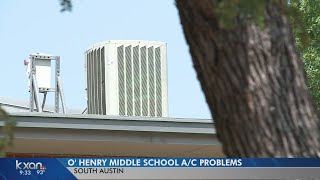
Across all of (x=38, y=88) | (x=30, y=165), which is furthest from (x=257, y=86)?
(x=38, y=88)

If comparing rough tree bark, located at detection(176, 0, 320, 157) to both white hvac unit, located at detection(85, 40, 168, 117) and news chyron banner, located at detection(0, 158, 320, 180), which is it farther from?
white hvac unit, located at detection(85, 40, 168, 117)

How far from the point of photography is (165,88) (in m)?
23.5

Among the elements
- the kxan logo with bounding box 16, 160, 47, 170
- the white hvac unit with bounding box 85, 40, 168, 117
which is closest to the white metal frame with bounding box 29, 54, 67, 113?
the white hvac unit with bounding box 85, 40, 168, 117

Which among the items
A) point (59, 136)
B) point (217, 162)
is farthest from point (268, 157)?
point (59, 136)

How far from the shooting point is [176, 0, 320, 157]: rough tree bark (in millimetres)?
4469

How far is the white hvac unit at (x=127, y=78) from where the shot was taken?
22.6 meters

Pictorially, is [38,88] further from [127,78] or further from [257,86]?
[257,86]

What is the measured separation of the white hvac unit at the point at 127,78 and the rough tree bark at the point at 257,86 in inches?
699

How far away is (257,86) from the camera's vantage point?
14.6ft

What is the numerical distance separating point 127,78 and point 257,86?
62.5 ft

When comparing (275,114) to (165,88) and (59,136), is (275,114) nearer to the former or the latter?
(59,136)

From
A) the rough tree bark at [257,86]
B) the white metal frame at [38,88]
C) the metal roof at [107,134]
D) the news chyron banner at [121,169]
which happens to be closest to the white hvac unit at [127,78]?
the white metal frame at [38,88]

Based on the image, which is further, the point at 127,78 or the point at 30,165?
the point at 127,78

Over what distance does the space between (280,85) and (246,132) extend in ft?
1.03
